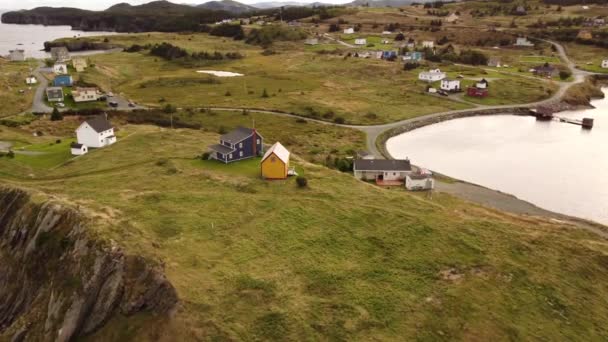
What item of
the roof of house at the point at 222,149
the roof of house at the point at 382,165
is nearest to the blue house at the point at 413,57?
the roof of house at the point at 382,165

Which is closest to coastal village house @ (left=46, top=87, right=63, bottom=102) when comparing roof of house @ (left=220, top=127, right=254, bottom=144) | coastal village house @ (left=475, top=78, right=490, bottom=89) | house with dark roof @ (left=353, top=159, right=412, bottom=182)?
roof of house @ (left=220, top=127, right=254, bottom=144)

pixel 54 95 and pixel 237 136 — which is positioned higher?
pixel 237 136

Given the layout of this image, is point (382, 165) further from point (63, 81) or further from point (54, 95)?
point (63, 81)

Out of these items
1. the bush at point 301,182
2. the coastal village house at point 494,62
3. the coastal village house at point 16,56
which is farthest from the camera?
the coastal village house at point 494,62

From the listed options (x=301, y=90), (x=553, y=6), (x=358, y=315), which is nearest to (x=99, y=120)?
(x=358, y=315)

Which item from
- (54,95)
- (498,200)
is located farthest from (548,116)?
(54,95)

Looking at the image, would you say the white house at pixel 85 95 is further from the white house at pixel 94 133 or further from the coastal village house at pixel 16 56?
the coastal village house at pixel 16 56
